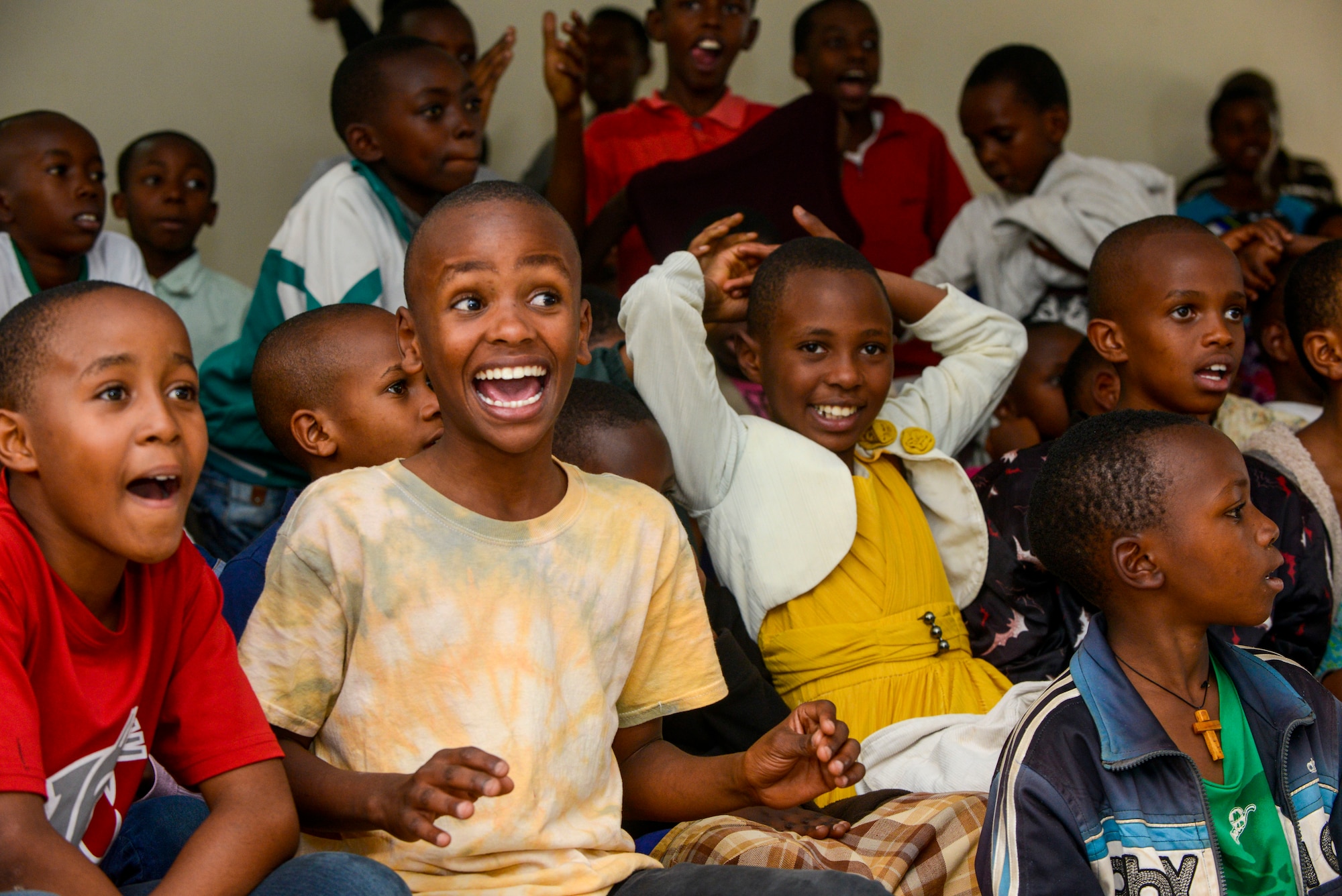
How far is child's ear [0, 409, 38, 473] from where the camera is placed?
151 centimetres

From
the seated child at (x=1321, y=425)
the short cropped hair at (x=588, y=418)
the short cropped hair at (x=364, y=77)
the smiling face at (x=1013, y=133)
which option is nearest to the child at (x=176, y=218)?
the short cropped hair at (x=364, y=77)

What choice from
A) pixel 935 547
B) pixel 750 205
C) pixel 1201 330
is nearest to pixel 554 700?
pixel 935 547

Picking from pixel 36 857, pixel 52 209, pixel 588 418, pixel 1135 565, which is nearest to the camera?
pixel 36 857

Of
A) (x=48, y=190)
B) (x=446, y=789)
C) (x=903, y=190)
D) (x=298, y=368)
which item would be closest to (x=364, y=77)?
(x=48, y=190)

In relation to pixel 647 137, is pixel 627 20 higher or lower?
higher

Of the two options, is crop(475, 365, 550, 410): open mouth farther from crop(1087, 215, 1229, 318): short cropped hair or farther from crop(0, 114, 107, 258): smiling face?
crop(0, 114, 107, 258): smiling face

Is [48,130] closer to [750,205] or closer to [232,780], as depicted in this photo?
[750,205]

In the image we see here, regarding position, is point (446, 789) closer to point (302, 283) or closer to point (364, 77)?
point (302, 283)

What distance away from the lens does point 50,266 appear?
3.34 m

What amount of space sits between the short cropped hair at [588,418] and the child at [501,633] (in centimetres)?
64

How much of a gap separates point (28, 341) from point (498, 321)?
0.55 m

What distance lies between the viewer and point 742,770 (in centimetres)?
168

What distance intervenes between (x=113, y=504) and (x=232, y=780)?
34 centimetres

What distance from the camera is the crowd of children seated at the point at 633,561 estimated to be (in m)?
1.53
